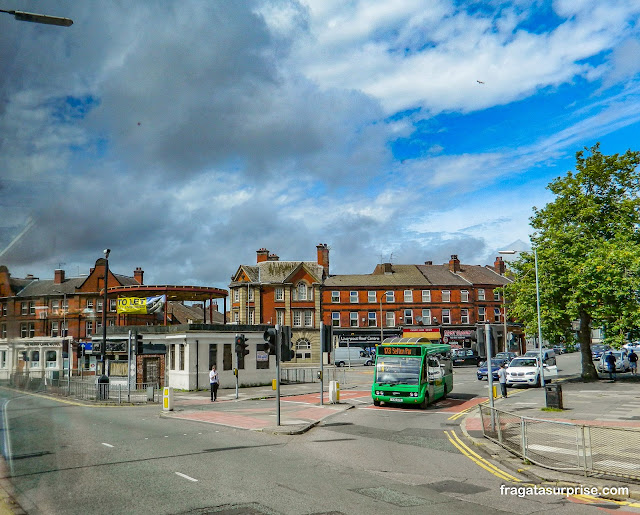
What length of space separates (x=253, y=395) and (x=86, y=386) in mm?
8708

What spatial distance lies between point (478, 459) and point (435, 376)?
12.6 m

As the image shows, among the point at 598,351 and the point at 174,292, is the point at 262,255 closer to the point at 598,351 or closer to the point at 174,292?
the point at 174,292

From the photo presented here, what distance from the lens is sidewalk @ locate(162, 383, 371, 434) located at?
18681 millimetres

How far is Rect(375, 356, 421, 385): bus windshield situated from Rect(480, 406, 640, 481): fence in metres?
9.46

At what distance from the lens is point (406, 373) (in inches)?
926

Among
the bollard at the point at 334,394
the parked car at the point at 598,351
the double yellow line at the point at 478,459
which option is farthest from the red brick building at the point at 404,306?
the double yellow line at the point at 478,459

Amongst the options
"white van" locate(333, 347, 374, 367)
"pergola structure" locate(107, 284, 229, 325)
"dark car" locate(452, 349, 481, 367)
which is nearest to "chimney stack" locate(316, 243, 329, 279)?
"white van" locate(333, 347, 374, 367)

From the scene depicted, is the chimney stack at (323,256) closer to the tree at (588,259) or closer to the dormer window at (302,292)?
the dormer window at (302,292)

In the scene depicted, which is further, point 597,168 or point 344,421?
point 597,168

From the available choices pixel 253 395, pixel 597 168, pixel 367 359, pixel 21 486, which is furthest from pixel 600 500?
pixel 367 359

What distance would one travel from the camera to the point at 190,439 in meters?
15.2

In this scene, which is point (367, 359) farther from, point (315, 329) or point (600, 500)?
point (600, 500)

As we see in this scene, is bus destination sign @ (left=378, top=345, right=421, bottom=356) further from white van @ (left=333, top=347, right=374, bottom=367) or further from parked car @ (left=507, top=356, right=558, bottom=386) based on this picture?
white van @ (left=333, top=347, right=374, bottom=367)

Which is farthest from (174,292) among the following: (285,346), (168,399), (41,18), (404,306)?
(404,306)
